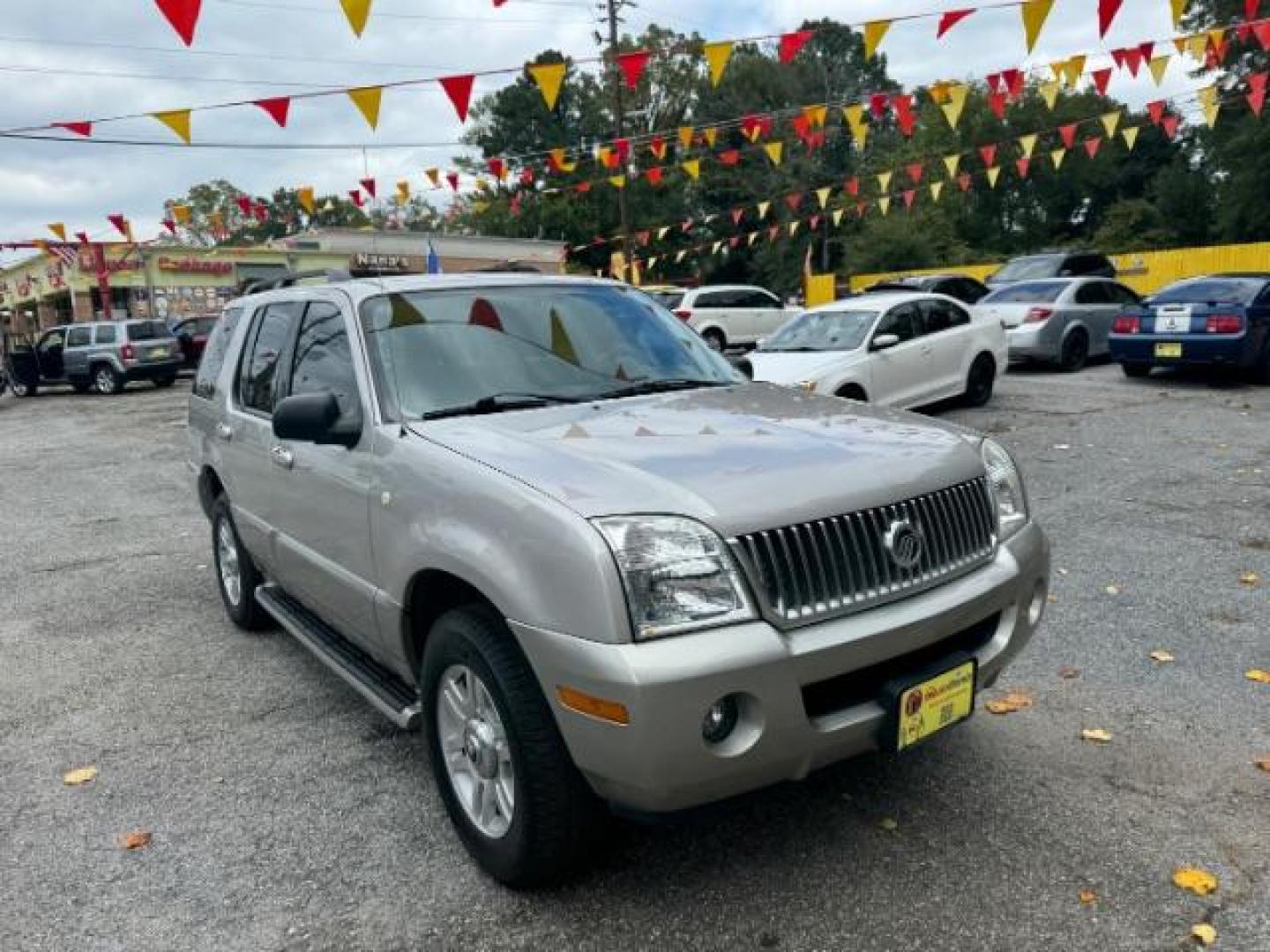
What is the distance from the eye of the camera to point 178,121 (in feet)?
30.3

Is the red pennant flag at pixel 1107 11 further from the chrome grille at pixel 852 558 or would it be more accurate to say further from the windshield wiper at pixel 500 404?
the windshield wiper at pixel 500 404

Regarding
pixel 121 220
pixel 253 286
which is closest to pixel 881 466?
pixel 253 286

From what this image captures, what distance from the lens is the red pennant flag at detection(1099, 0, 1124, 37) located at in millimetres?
8625

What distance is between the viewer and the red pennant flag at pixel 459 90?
990 centimetres

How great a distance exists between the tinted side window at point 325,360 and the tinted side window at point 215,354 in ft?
3.98

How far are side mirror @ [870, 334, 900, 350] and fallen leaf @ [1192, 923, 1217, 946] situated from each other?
7.97 m

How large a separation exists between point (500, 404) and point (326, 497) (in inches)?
31.9

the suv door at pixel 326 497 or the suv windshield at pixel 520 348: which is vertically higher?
the suv windshield at pixel 520 348

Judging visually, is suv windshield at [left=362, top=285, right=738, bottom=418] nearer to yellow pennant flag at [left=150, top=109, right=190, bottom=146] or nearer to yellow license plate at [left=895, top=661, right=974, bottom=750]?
yellow license plate at [left=895, top=661, right=974, bottom=750]

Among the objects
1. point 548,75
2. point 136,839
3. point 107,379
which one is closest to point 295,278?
point 136,839

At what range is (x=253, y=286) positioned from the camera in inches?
238

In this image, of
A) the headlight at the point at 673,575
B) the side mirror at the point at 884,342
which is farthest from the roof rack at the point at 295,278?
the side mirror at the point at 884,342

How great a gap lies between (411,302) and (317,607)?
1.34m

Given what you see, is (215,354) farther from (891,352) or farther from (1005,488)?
(891,352)
